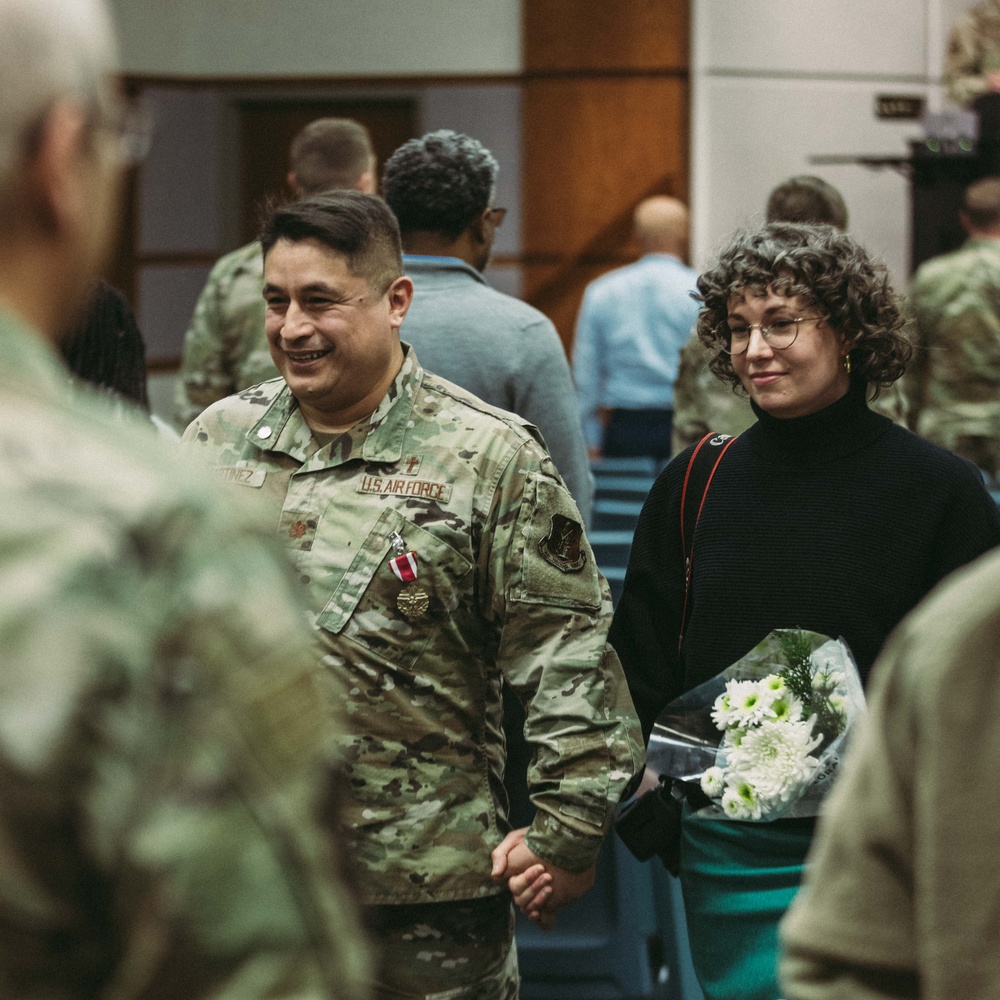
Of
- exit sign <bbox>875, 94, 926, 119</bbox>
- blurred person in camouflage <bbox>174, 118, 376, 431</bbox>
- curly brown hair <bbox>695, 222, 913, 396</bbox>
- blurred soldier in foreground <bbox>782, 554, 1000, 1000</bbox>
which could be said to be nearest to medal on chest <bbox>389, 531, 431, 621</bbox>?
curly brown hair <bbox>695, 222, 913, 396</bbox>

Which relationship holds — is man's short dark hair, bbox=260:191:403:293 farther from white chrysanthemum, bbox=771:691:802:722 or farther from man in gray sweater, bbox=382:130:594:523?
white chrysanthemum, bbox=771:691:802:722

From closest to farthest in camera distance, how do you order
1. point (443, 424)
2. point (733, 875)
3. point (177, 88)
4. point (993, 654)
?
1. point (993, 654)
2. point (733, 875)
3. point (443, 424)
4. point (177, 88)

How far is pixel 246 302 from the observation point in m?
4.86

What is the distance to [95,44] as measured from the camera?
1.09 metres

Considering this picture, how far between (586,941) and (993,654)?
306cm

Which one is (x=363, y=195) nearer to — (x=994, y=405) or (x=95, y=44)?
(x=95, y=44)

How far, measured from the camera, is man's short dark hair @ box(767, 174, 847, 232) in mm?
4648

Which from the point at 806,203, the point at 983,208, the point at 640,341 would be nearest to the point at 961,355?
the point at 983,208

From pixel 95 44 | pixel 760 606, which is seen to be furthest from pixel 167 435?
pixel 95 44

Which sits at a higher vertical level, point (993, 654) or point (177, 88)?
point (177, 88)

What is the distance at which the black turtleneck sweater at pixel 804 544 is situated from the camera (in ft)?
8.84

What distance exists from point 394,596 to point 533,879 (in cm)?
53

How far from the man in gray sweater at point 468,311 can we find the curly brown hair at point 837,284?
92 cm

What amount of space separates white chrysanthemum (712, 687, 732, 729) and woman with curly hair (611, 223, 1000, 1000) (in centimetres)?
12
